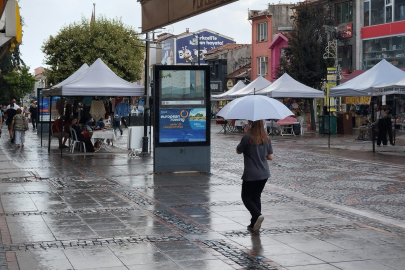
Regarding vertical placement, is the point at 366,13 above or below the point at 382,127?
above

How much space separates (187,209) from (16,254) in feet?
11.5

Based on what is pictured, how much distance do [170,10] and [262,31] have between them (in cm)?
4824

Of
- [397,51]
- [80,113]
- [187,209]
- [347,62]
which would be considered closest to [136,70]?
[347,62]

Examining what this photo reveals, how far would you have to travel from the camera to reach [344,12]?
4284cm

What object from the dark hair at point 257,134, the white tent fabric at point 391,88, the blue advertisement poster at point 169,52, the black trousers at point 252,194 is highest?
the blue advertisement poster at point 169,52

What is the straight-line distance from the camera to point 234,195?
11.6 metres

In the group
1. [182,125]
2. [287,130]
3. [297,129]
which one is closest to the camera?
[182,125]

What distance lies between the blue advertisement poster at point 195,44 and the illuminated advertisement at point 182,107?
223ft

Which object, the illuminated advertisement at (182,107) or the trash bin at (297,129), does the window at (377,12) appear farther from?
the illuminated advertisement at (182,107)

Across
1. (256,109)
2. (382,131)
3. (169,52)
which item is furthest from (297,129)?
(169,52)

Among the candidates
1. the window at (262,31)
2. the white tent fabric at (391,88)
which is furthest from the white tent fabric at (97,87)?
the window at (262,31)

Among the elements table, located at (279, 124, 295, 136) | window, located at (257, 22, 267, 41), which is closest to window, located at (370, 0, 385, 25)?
table, located at (279, 124, 295, 136)

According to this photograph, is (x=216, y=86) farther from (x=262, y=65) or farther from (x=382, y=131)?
(x=382, y=131)

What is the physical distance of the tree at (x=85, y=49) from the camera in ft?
171
